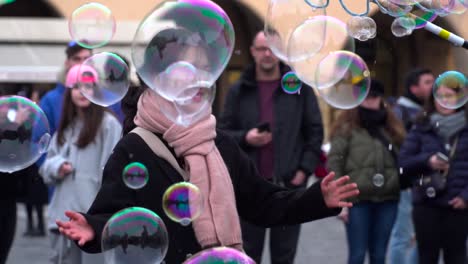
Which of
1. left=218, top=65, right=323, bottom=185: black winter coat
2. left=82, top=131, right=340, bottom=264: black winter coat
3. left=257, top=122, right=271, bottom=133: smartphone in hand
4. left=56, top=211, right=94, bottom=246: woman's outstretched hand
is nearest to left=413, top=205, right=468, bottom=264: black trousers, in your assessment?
left=218, top=65, right=323, bottom=185: black winter coat

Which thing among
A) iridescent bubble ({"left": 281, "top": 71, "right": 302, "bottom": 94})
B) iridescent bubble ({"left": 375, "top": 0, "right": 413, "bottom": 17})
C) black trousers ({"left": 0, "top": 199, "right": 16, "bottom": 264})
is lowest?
black trousers ({"left": 0, "top": 199, "right": 16, "bottom": 264})

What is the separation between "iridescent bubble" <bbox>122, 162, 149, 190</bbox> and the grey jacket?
6.24 ft

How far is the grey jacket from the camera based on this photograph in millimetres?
4902

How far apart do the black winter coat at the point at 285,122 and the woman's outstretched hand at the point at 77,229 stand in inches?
98.3

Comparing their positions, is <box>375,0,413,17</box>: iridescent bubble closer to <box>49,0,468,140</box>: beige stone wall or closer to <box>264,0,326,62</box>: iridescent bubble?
<box>264,0,326,62</box>: iridescent bubble

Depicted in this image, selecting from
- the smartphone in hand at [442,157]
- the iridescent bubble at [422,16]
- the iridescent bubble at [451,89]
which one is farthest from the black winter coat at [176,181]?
the smartphone in hand at [442,157]

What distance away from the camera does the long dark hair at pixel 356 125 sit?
575 centimetres

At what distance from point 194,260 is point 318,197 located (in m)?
0.46

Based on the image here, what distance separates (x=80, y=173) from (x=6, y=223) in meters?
0.91

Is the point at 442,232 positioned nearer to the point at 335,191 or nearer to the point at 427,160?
the point at 427,160

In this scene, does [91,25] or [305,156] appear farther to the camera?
[305,156]

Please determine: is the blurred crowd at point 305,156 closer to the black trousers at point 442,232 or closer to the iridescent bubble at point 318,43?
the black trousers at point 442,232

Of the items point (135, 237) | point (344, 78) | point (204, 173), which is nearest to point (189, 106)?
point (204, 173)

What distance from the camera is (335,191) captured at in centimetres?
315
